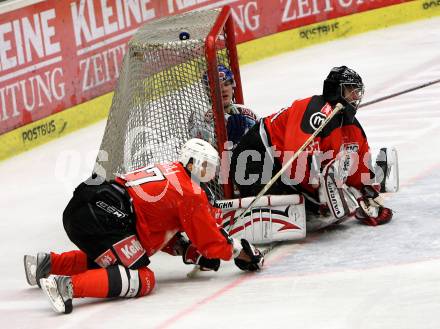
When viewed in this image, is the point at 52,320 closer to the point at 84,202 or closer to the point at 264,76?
the point at 84,202

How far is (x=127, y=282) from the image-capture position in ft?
17.3

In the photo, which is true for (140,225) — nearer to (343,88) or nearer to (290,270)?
(290,270)

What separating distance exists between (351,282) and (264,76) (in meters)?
5.98

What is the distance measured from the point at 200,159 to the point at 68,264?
901 millimetres

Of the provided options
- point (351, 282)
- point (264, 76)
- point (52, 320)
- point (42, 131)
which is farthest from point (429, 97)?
point (52, 320)

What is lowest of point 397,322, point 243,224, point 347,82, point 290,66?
point 397,322

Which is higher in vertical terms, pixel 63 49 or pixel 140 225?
pixel 63 49

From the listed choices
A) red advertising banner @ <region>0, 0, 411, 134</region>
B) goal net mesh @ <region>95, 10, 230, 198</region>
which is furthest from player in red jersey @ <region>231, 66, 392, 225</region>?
red advertising banner @ <region>0, 0, 411, 134</region>

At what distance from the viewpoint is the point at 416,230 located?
19.8 ft

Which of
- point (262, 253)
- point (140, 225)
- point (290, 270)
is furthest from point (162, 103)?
point (290, 270)

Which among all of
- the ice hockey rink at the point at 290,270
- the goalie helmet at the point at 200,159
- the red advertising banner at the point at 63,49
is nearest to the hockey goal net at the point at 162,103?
the ice hockey rink at the point at 290,270

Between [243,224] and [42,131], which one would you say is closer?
[243,224]

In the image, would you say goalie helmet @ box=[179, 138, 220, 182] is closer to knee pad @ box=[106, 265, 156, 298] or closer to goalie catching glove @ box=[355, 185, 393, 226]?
knee pad @ box=[106, 265, 156, 298]

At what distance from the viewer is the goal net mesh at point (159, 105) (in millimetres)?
6516
